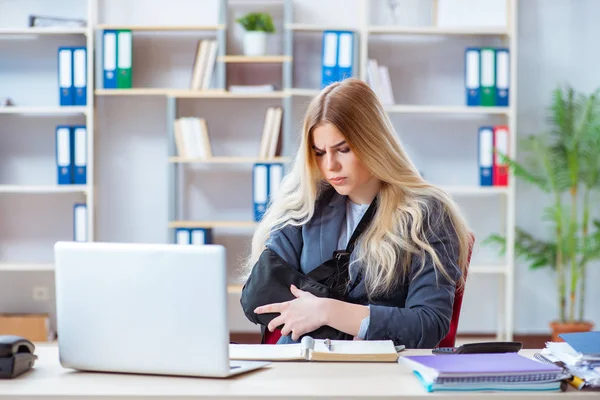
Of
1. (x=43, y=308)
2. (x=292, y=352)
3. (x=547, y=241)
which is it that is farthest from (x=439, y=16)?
(x=292, y=352)

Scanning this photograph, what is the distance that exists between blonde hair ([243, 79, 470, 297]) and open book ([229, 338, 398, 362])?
30 cm

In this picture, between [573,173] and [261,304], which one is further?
[573,173]

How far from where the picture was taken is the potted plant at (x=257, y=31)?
4461mm

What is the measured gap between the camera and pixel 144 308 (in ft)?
4.45

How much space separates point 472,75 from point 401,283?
2.69 metres

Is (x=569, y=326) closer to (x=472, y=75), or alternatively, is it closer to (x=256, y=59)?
(x=472, y=75)

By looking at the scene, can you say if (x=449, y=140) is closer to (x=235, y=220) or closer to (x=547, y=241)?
(x=547, y=241)

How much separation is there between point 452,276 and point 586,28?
3292mm

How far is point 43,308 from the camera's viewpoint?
15.5ft

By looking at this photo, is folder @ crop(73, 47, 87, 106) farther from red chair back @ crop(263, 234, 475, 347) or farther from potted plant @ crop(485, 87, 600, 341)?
red chair back @ crop(263, 234, 475, 347)

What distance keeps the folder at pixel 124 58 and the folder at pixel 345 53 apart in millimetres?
1124

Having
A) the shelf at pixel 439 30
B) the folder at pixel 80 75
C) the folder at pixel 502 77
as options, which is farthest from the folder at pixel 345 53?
the folder at pixel 80 75

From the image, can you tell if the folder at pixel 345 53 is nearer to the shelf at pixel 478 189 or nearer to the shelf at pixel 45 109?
the shelf at pixel 478 189

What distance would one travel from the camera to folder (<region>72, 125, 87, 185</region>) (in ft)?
14.5
